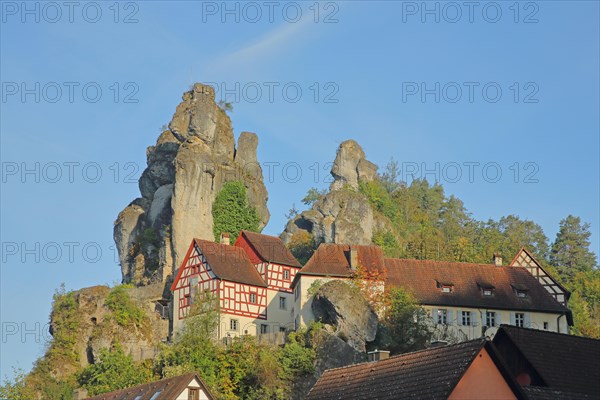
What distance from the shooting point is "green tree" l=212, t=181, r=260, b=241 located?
80812 millimetres

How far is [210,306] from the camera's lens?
69.3 metres

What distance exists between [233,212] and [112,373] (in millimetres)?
17444

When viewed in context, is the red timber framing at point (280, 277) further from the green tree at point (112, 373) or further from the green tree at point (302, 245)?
the green tree at point (112, 373)

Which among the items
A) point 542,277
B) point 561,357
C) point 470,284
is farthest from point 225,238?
point 561,357

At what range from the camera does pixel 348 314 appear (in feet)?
208

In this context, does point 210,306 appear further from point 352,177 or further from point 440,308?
point 352,177

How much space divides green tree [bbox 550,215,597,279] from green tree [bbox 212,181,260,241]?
30.6 m

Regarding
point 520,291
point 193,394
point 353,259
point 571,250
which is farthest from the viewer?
point 571,250

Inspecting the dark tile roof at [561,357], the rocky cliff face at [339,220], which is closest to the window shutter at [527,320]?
the rocky cliff face at [339,220]

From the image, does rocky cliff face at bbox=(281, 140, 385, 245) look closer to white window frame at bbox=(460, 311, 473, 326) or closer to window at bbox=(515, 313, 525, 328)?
white window frame at bbox=(460, 311, 473, 326)

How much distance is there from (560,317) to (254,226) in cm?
2164

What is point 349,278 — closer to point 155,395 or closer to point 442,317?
point 442,317

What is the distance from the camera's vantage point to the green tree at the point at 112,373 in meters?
65.2

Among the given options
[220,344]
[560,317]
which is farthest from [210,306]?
[560,317]
